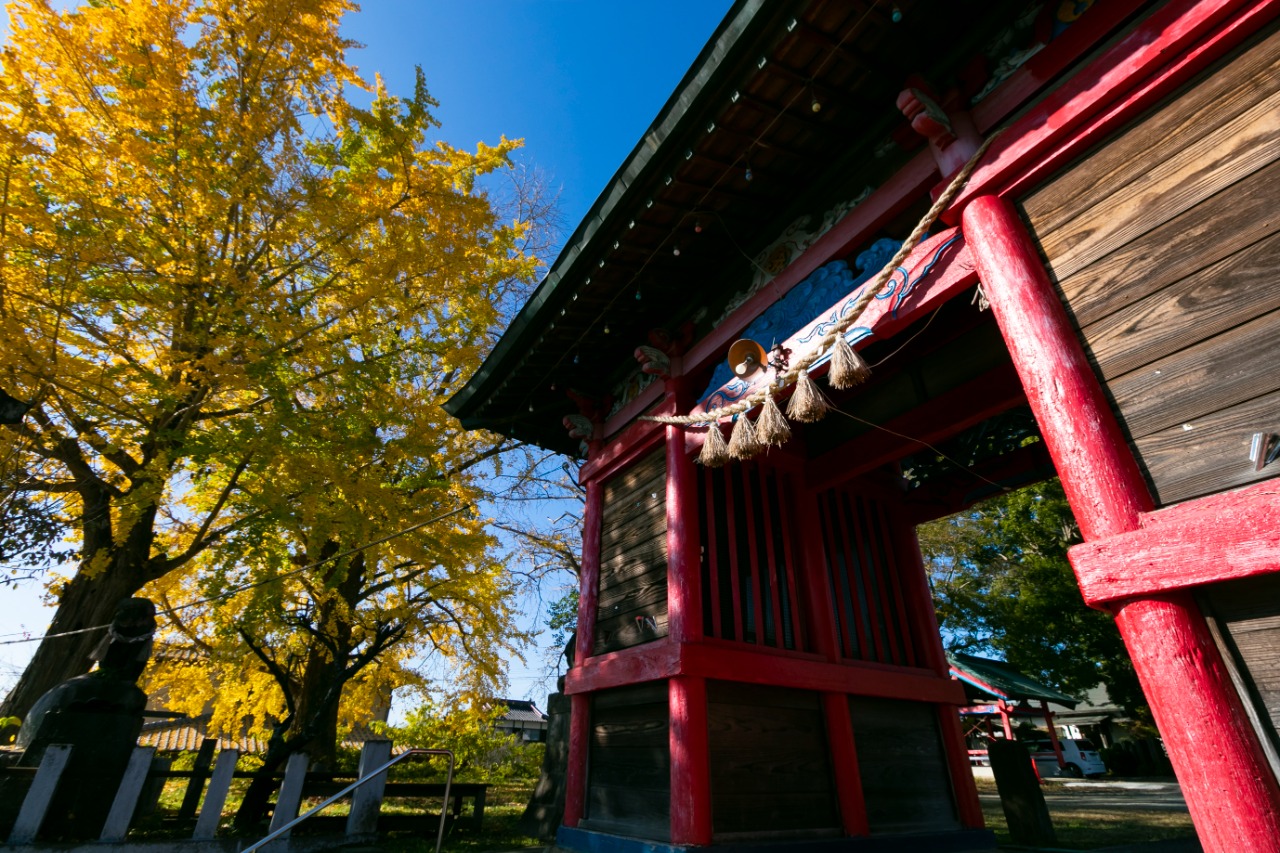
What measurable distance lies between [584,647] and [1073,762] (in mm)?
24375

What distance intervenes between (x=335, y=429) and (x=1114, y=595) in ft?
21.6

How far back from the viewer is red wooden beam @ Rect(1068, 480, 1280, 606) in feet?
5.64

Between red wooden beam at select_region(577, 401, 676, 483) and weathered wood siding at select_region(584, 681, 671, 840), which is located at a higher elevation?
red wooden beam at select_region(577, 401, 676, 483)

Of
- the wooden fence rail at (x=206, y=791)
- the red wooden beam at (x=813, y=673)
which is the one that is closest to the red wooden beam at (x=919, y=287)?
the red wooden beam at (x=813, y=673)

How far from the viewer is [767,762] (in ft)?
13.2

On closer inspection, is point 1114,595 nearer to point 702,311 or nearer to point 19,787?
point 702,311

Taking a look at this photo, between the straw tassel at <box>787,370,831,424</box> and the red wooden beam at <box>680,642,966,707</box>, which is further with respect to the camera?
the red wooden beam at <box>680,642,966,707</box>

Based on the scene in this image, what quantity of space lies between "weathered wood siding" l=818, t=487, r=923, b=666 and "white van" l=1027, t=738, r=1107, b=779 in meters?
20.1

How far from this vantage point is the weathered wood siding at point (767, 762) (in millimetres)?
3807

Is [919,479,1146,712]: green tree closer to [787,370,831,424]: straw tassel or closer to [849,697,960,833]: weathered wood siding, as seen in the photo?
[849,697,960,833]: weathered wood siding

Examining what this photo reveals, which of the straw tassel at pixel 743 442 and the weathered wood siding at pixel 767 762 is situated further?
the weathered wood siding at pixel 767 762

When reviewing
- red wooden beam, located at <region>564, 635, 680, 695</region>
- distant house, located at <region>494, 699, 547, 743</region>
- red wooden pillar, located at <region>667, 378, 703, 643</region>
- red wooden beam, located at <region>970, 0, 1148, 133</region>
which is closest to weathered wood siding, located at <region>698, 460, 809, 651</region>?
red wooden pillar, located at <region>667, 378, 703, 643</region>

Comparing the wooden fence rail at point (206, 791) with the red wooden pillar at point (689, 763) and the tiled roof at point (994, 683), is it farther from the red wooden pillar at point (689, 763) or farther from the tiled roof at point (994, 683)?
the tiled roof at point (994, 683)

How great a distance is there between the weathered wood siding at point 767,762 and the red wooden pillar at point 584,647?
58.4 inches
